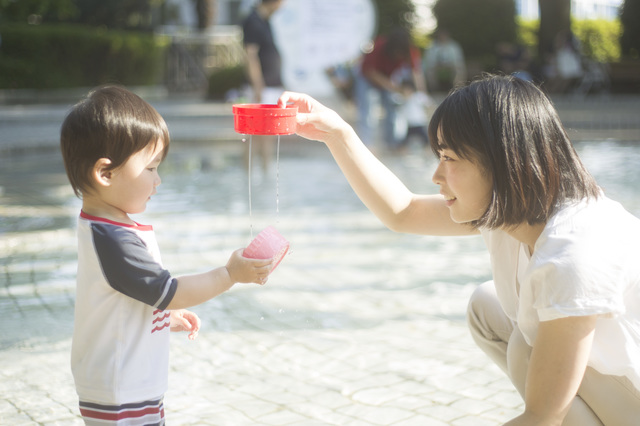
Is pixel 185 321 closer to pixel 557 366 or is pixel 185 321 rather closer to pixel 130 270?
pixel 130 270

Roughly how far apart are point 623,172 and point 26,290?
6.94 m

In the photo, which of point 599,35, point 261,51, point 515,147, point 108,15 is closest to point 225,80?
point 108,15

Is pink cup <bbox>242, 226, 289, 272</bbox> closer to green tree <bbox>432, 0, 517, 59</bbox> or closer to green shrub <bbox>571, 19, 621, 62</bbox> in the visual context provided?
green tree <bbox>432, 0, 517, 59</bbox>

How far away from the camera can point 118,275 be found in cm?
191

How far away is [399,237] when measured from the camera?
5.76 metres

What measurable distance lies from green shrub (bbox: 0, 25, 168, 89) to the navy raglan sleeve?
18379 mm

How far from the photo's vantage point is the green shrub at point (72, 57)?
19.0 metres

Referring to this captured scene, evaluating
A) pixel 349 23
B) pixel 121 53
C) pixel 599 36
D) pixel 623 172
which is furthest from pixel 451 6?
pixel 623 172

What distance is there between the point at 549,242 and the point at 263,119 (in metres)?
0.84

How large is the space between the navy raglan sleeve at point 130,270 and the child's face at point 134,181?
0.34ft

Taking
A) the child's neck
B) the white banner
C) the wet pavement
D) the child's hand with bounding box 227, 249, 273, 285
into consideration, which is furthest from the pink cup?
the white banner

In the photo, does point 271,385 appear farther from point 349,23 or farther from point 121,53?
point 121,53

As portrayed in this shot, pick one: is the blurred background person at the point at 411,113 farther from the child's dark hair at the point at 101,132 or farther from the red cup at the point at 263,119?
the child's dark hair at the point at 101,132

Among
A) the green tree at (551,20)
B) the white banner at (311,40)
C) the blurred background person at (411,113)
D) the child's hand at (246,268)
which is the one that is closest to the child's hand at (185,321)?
the child's hand at (246,268)
